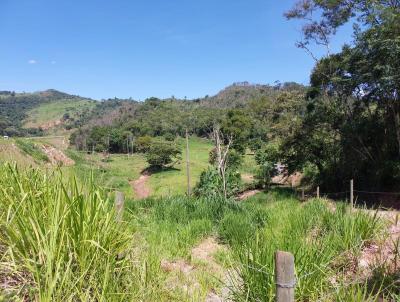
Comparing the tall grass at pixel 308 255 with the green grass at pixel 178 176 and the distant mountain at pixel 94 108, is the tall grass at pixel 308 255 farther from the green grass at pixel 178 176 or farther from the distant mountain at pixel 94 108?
the distant mountain at pixel 94 108

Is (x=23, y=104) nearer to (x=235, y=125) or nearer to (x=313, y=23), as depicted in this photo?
(x=235, y=125)

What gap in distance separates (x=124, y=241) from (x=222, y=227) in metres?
3.03

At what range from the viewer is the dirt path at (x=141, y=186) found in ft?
108

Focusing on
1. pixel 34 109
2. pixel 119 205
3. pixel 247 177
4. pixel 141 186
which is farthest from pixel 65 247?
pixel 34 109

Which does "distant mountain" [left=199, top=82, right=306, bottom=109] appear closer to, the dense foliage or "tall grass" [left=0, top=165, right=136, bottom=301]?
the dense foliage

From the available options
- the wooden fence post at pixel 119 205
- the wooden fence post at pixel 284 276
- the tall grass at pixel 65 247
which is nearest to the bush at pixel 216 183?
the wooden fence post at pixel 119 205

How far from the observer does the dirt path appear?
3303 centimetres

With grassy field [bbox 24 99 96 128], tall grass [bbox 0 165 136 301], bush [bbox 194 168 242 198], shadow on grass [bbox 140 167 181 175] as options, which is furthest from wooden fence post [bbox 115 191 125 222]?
grassy field [bbox 24 99 96 128]

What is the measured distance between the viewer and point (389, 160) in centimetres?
1883

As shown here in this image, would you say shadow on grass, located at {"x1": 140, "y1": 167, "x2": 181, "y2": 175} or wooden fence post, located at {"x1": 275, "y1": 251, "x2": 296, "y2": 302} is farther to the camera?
shadow on grass, located at {"x1": 140, "y1": 167, "x2": 181, "y2": 175}

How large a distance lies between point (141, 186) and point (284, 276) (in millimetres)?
35820

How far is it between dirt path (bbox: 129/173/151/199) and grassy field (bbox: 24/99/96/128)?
8884 centimetres

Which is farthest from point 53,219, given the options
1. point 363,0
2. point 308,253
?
point 363,0

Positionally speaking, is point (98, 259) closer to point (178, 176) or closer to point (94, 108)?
point (178, 176)
